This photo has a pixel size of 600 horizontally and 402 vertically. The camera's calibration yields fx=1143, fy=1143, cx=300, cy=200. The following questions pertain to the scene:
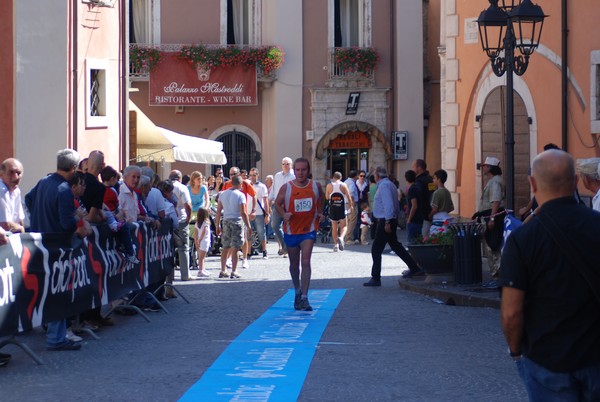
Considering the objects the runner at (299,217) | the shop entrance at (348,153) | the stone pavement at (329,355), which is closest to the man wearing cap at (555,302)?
the stone pavement at (329,355)

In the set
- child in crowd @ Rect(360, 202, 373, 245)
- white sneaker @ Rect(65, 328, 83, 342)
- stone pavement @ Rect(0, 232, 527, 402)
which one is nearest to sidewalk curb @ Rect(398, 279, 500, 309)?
stone pavement @ Rect(0, 232, 527, 402)

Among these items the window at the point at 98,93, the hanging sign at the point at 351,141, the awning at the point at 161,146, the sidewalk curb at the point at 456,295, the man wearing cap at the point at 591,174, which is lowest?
the sidewalk curb at the point at 456,295

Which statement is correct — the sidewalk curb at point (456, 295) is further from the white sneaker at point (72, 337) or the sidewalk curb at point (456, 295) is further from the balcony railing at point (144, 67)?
the balcony railing at point (144, 67)

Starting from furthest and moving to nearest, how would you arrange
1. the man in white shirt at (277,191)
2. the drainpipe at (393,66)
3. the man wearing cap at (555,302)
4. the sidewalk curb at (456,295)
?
the drainpipe at (393,66) < the man in white shirt at (277,191) < the sidewalk curb at (456,295) < the man wearing cap at (555,302)

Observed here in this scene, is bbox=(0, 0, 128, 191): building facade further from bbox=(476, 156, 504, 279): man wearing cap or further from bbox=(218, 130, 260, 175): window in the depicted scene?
bbox=(218, 130, 260, 175): window

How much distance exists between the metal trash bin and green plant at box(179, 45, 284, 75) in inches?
919

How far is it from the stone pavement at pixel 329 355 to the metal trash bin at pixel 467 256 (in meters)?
0.54

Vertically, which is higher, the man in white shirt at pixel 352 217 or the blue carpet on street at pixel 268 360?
the man in white shirt at pixel 352 217

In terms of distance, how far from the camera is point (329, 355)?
10.5 metres

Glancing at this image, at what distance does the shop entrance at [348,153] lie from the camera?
1555 inches

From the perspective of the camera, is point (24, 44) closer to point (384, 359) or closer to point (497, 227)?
point (497, 227)

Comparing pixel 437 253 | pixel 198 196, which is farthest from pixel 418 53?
pixel 437 253

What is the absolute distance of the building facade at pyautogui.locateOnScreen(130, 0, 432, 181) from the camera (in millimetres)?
39094

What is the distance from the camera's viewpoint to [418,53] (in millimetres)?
39719
